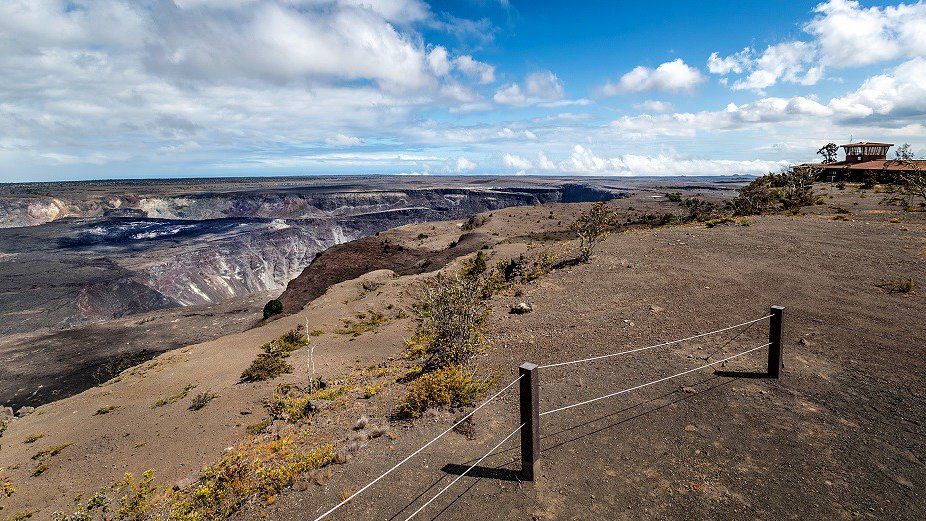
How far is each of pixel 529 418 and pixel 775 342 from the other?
650 centimetres

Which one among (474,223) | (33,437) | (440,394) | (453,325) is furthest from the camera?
(474,223)

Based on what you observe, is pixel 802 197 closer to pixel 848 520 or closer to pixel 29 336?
pixel 848 520

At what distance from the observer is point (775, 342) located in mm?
8891

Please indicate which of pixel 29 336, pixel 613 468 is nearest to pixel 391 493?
pixel 613 468

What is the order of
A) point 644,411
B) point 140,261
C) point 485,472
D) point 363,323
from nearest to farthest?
point 485,472 → point 644,411 → point 363,323 → point 140,261

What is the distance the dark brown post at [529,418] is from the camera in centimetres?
579

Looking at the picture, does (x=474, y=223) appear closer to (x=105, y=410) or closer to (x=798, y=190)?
(x=798, y=190)

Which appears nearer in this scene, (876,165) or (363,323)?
(363,323)

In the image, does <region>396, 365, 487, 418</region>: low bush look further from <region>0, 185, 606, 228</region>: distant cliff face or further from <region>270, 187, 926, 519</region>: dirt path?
<region>0, 185, 606, 228</region>: distant cliff face

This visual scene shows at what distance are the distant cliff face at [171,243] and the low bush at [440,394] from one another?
5721 centimetres

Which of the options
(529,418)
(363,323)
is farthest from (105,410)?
(529,418)

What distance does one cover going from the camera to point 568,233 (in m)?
47.6

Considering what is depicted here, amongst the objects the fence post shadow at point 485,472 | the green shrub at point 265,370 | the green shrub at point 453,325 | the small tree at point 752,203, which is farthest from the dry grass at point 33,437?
the small tree at point 752,203

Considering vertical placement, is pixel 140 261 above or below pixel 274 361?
below
